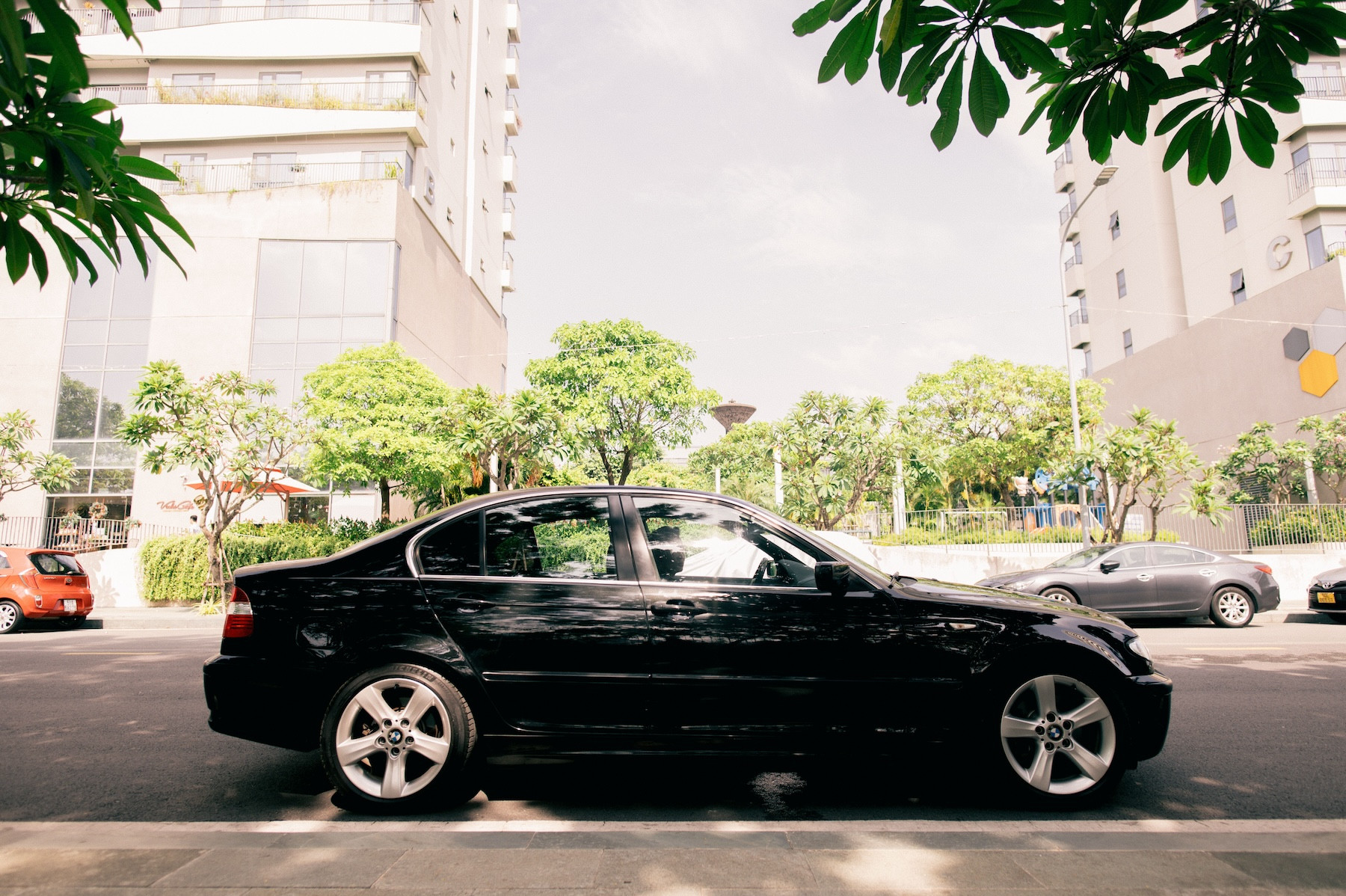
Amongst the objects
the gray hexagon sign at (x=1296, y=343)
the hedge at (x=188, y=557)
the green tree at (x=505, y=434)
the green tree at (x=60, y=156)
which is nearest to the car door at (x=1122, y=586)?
the green tree at (x=505, y=434)

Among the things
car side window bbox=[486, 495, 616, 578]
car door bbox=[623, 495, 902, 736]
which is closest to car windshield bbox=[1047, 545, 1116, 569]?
car door bbox=[623, 495, 902, 736]

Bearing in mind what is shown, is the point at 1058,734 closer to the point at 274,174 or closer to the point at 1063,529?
the point at 1063,529

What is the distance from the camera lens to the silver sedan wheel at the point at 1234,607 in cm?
1240

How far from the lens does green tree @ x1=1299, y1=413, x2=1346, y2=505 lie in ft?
84.1

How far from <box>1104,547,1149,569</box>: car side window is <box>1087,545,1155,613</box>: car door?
0.01m

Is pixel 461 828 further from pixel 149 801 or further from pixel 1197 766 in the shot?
pixel 1197 766

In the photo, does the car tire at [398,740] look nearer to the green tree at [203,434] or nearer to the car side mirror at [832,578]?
the car side mirror at [832,578]

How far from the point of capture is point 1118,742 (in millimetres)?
3805

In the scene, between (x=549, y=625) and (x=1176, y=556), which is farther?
(x=1176, y=556)

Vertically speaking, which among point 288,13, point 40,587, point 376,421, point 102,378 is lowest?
point 40,587

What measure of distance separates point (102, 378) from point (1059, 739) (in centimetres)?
3235

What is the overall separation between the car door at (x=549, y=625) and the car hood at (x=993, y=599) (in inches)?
58.4

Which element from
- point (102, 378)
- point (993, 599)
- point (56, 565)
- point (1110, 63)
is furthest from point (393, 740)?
point (102, 378)

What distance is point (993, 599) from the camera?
13.2 feet
